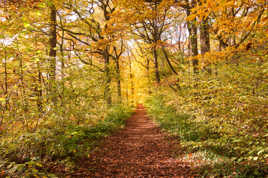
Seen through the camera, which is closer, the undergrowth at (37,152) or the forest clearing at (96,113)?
the undergrowth at (37,152)

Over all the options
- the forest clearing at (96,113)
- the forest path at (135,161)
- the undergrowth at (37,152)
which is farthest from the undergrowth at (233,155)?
the undergrowth at (37,152)

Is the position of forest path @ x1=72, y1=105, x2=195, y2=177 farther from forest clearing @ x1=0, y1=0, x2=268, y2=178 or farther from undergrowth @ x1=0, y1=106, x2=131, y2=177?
undergrowth @ x1=0, y1=106, x2=131, y2=177

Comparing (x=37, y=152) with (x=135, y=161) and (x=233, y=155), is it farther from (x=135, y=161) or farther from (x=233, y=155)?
(x=233, y=155)

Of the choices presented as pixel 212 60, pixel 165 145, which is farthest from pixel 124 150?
pixel 212 60

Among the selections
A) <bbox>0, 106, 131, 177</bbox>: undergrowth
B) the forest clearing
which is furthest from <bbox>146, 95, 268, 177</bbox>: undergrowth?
<bbox>0, 106, 131, 177</bbox>: undergrowth

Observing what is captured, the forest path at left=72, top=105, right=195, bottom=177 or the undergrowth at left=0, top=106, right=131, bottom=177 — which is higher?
the undergrowth at left=0, top=106, right=131, bottom=177

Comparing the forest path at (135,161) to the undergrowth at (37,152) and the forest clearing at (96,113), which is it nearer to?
the forest clearing at (96,113)

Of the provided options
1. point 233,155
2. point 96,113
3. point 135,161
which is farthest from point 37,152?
point 233,155

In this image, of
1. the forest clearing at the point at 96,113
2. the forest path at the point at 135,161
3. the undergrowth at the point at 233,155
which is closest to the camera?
the undergrowth at the point at 233,155

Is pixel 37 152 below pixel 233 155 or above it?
above

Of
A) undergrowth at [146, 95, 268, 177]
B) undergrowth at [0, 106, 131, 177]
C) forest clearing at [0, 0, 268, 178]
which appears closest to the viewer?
undergrowth at [0, 106, 131, 177]

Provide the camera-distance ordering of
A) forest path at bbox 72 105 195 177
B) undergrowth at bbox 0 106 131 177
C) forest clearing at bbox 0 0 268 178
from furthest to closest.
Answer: forest path at bbox 72 105 195 177
forest clearing at bbox 0 0 268 178
undergrowth at bbox 0 106 131 177

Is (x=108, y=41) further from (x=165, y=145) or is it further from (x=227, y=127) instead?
(x=227, y=127)

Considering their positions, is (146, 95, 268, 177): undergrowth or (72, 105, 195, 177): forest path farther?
(72, 105, 195, 177): forest path
